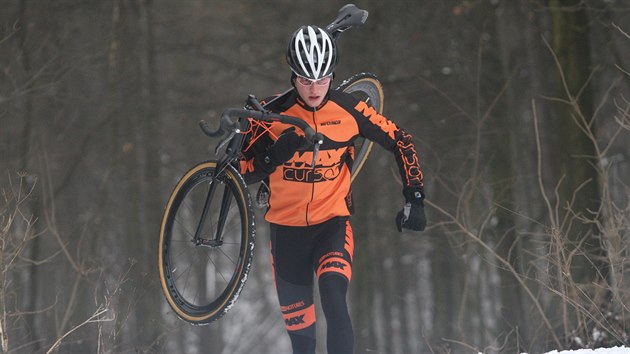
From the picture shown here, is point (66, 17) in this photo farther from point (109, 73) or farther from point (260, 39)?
point (260, 39)

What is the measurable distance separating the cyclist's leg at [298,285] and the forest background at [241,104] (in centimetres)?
745

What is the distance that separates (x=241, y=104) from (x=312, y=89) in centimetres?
830

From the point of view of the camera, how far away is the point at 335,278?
504cm

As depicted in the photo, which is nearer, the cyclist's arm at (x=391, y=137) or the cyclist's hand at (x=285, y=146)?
the cyclist's hand at (x=285, y=146)

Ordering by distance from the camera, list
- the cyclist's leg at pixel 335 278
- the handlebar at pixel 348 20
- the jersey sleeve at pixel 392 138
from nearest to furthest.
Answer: the cyclist's leg at pixel 335 278 < the jersey sleeve at pixel 392 138 < the handlebar at pixel 348 20

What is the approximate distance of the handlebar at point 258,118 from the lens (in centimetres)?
488

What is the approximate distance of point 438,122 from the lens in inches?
520

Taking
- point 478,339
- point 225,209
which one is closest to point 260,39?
point 478,339

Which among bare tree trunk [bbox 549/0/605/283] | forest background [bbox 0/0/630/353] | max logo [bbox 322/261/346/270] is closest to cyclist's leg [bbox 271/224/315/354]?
max logo [bbox 322/261/346/270]

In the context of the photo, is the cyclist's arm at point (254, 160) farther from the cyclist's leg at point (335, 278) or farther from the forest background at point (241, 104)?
the forest background at point (241, 104)

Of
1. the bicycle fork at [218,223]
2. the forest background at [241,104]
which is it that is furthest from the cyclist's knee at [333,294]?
the forest background at [241,104]

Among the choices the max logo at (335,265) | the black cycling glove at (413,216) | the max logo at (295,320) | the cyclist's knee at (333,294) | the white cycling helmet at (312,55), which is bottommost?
the max logo at (295,320)

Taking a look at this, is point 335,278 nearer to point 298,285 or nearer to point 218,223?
point 298,285

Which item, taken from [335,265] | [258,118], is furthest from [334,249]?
[258,118]
